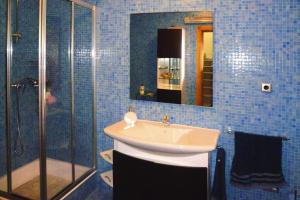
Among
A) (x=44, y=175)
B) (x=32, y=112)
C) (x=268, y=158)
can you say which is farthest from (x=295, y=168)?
(x=32, y=112)

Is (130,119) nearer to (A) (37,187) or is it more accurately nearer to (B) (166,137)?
(B) (166,137)

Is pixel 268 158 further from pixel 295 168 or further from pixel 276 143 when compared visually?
pixel 295 168

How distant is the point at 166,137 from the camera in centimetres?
209

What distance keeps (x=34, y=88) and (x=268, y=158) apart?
2.03 meters

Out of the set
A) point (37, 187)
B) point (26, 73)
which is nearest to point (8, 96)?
point (26, 73)

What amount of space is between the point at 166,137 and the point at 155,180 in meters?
0.34

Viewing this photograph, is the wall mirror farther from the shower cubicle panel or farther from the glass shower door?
the glass shower door

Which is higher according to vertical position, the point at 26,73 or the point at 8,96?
the point at 26,73

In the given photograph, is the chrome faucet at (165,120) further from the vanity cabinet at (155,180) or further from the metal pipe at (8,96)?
the metal pipe at (8,96)

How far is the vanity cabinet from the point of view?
1.82m

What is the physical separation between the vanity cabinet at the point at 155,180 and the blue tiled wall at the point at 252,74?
46 centimetres

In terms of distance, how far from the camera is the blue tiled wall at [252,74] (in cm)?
189

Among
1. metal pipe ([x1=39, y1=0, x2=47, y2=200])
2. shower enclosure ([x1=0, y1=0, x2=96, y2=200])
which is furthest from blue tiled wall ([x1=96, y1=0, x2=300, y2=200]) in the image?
metal pipe ([x1=39, y1=0, x2=47, y2=200])

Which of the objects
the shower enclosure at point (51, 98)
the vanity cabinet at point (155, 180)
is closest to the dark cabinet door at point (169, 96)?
the vanity cabinet at point (155, 180)
